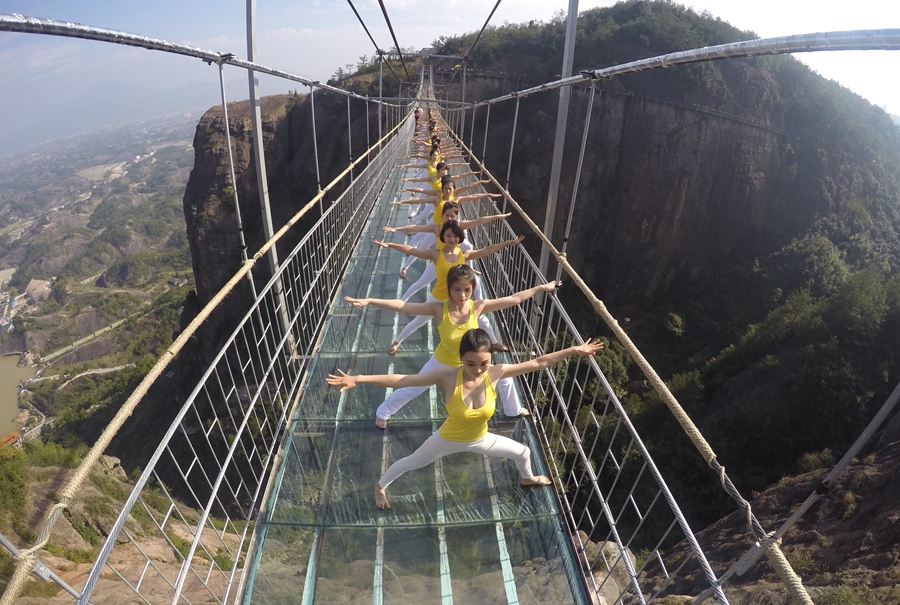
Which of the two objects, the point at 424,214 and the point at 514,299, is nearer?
the point at 514,299

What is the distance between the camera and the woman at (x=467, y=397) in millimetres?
2373

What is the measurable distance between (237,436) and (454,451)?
105cm

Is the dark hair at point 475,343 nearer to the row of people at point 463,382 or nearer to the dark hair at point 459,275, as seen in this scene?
the row of people at point 463,382

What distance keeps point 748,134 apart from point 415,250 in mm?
36376

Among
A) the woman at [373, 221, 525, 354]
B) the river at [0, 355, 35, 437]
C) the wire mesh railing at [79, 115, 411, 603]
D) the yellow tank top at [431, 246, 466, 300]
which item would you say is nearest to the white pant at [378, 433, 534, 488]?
the wire mesh railing at [79, 115, 411, 603]

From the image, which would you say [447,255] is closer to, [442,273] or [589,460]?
[442,273]

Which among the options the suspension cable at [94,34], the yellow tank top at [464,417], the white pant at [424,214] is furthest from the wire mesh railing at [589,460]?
the suspension cable at [94,34]

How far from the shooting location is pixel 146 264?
80.9m

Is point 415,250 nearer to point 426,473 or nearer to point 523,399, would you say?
point 523,399

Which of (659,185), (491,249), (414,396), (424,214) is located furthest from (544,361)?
(659,185)

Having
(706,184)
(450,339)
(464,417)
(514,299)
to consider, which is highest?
(514,299)

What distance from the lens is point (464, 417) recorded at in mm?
2420

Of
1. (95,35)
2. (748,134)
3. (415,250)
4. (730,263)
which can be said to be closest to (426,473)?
(415,250)

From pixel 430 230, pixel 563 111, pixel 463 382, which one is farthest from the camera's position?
pixel 430 230
